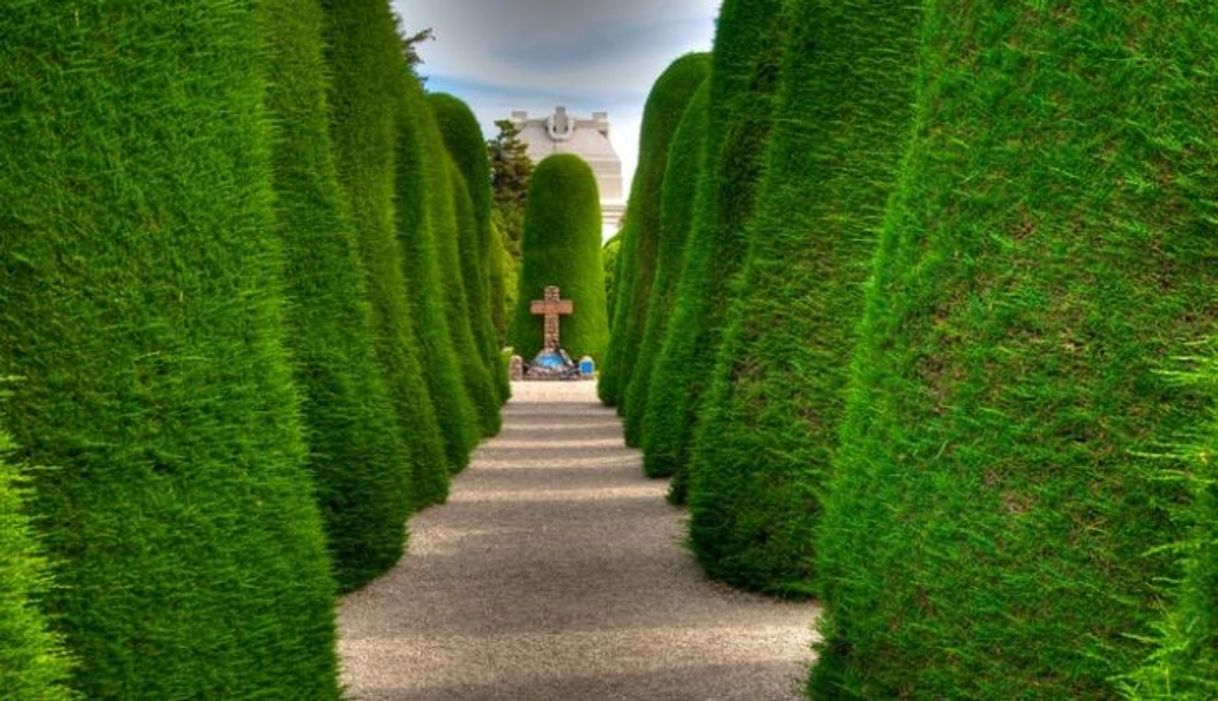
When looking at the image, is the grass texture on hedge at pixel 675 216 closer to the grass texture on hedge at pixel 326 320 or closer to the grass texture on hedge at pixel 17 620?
the grass texture on hedge at pixel 326 320

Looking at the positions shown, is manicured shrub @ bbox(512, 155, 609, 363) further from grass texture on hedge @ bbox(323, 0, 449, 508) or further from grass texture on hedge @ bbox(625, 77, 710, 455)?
grass texture on hedge @ bbox(323, 0, 449, 508)

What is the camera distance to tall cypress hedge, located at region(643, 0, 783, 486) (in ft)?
26.0

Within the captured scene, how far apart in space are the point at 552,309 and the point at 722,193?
19.5 meters

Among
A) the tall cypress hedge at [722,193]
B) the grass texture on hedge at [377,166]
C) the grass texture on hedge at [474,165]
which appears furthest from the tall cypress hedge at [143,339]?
the grass texture on hedge at [474,165]

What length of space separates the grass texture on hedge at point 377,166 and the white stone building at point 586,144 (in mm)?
64034

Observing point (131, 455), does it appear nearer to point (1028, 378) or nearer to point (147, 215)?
point (147, 215)

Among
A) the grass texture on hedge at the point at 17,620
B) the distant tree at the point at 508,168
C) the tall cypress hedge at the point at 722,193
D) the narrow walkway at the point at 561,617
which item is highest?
the distant tree at the point at 508,168

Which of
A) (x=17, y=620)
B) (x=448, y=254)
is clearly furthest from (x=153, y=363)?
(x=448, y=254)

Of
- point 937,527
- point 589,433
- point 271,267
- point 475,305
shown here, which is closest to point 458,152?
point 475,305

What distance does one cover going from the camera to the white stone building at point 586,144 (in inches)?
2889

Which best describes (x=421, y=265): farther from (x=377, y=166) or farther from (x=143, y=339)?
(x=143, y=339)

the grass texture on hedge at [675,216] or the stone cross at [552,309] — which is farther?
the stone cross at [552,309]

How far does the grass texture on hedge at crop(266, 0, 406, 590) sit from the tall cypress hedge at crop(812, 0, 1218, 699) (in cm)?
376

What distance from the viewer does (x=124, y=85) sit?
3.39m
